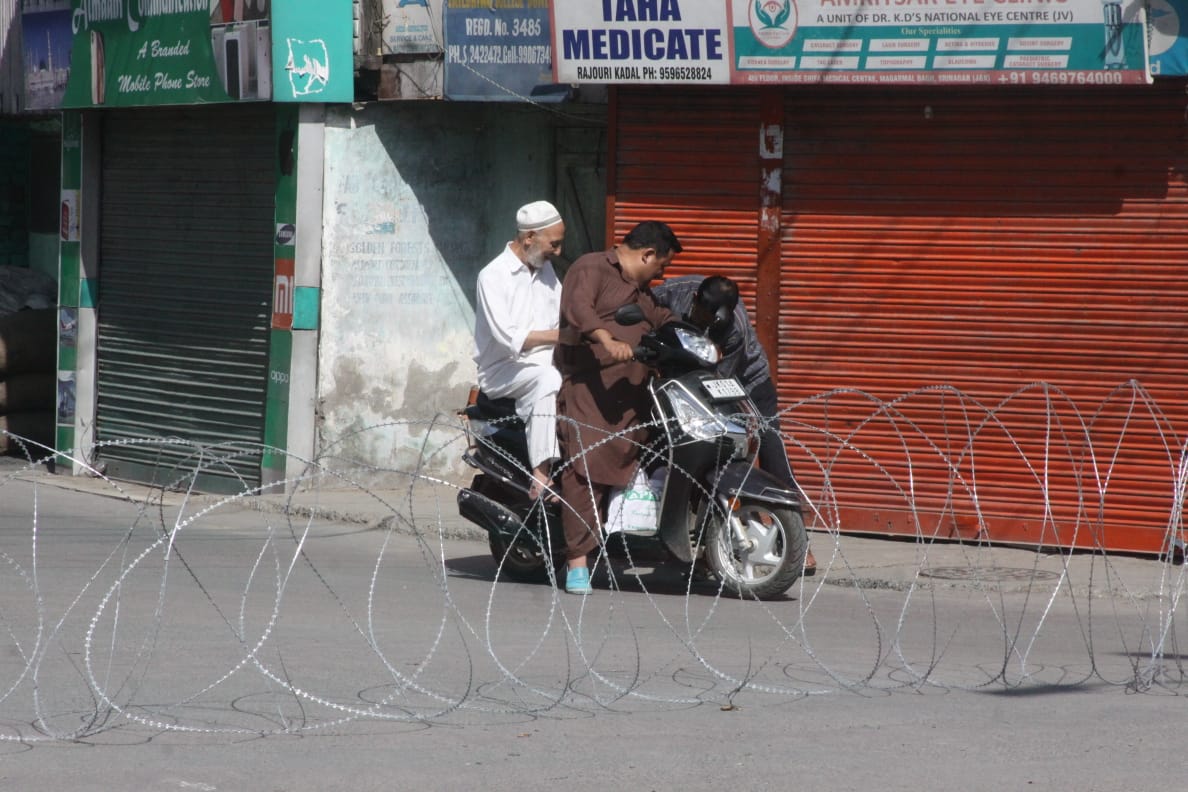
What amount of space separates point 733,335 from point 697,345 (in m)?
0.67

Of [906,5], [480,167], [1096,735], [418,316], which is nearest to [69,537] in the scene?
[418,316]

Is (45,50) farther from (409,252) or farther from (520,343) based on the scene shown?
(520,343)

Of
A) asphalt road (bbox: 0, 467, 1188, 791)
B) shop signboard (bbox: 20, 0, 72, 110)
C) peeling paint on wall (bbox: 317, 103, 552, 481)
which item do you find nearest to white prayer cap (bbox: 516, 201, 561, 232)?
asphalt road (bbox: 0, 467, 1188, 791)

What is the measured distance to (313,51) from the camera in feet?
38.9

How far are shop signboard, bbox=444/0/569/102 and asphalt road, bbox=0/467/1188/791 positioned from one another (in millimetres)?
4081

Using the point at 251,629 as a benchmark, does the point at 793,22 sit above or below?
above

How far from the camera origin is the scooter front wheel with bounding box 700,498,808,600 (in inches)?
320

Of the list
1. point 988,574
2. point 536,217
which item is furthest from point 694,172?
point 988,574

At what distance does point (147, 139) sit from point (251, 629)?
7.28 meters

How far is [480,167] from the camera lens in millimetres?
12758

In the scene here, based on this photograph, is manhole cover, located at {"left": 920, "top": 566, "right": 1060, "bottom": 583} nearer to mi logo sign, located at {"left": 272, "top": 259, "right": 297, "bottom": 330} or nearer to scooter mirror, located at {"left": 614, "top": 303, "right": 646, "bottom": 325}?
scooter mirror, located at {"left": 614, "top": 303, "right": 646, "bottom": 325}

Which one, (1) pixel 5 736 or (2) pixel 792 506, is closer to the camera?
(1) pixel 5 736

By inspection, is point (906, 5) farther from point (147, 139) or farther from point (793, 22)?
point (147, 139)

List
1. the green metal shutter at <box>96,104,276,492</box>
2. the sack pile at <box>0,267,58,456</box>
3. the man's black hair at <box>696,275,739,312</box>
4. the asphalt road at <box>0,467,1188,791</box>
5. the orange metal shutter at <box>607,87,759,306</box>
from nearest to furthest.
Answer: the asphalt road at <box>0,467,1188,791</box>, the man's black hair at <box>696,275,739,312</box>, the orange metal shutter at <box>607,87,759,306</box>, the green metal shutter at <box>96,104,276,492</box>, the sack pile at <box>0,267,58,456</box>
